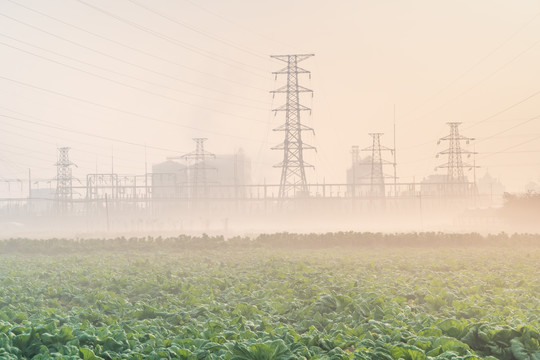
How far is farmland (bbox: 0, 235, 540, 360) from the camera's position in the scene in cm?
798

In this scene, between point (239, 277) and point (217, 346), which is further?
point (239, 277)

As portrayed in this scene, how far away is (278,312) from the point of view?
12383 millimetres

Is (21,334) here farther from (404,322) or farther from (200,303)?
(404,322)

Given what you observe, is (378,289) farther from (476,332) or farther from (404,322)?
(476,332)

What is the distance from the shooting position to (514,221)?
63.9 m

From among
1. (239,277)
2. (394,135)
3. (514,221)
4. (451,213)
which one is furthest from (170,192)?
(239,277)

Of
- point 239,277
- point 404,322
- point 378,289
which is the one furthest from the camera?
point 239,277

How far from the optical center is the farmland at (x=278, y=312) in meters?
7.98

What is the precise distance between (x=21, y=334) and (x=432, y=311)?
309 inches

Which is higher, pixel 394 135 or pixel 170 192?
pixel 394 135

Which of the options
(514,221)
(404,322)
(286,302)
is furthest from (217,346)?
(514,221)

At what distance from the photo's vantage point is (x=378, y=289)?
1477 cm

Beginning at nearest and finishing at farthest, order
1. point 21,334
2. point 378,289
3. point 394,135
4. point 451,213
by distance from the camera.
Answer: point 21,334
point 378,289
point 394,135
point 451,213

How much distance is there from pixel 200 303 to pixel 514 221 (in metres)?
57.5
